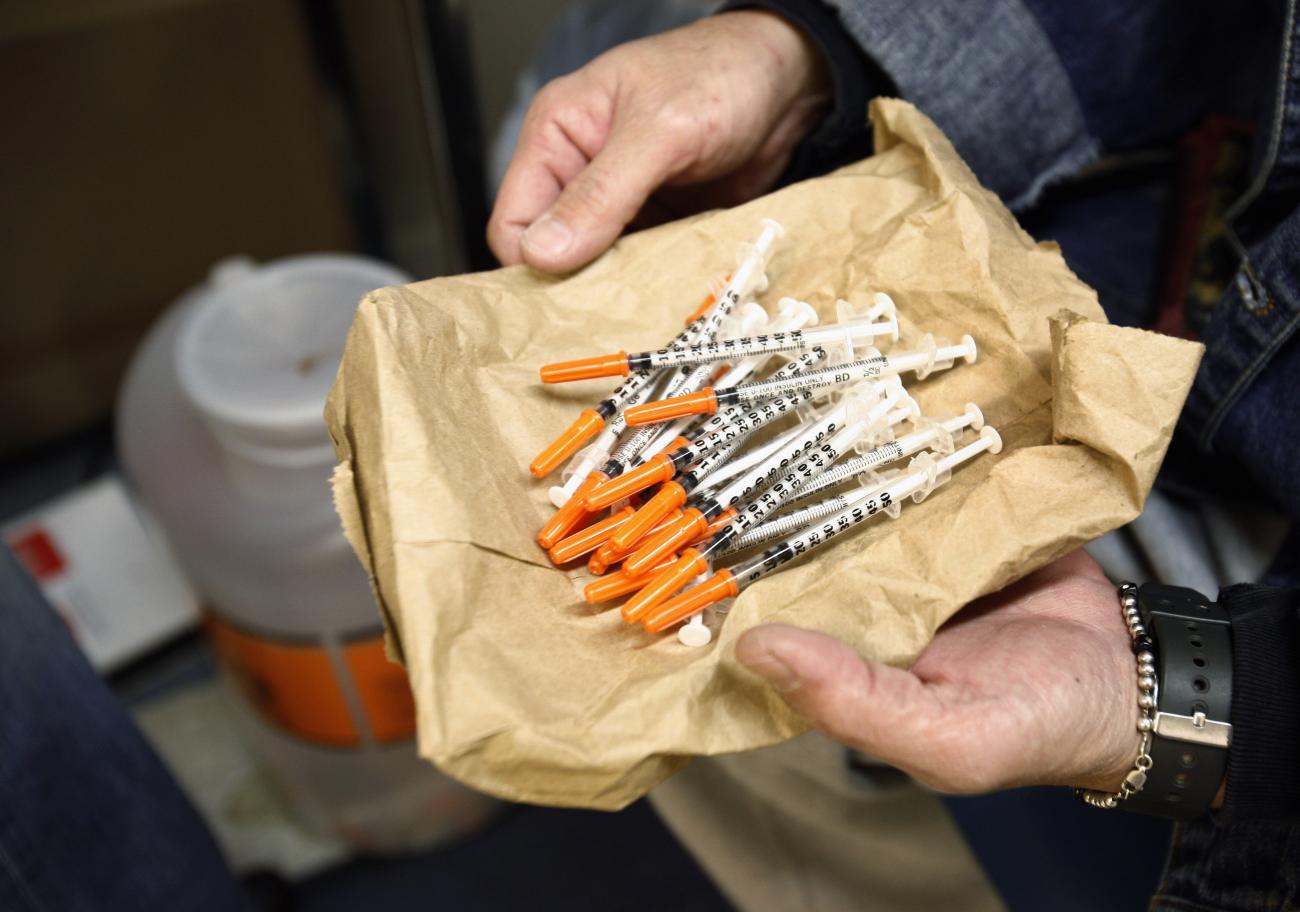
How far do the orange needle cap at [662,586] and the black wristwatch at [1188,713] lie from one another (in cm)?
39

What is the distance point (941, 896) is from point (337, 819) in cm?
100

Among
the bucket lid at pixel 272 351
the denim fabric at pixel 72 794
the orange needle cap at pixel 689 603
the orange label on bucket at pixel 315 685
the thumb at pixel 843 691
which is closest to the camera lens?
the thumb at pixel 843 691

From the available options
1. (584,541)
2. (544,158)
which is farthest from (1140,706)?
(544,158)

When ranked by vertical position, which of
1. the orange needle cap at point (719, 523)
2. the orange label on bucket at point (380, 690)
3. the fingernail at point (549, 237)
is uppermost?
the fingernail at point (549, 237)

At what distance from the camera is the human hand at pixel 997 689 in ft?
2.37

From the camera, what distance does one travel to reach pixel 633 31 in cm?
155

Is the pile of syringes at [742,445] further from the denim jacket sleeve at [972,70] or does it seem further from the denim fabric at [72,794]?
the denim fabric at [72,794]

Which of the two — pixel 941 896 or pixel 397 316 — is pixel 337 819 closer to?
pixel 941 896

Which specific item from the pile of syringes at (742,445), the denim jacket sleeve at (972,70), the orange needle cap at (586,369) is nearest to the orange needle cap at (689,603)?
the pile of syringes at (742,445)

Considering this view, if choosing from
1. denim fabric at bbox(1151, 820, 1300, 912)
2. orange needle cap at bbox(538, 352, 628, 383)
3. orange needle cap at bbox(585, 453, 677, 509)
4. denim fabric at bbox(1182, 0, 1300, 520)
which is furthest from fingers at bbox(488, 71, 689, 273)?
denim fabric at bbox(1151, 820, 1300, 912)

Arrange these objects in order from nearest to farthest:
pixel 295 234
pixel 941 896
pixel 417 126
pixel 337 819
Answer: pixel 941 896 < pixel 337 819 < pixel 417 126 < pixel 295 234

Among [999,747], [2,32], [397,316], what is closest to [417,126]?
[2,32]

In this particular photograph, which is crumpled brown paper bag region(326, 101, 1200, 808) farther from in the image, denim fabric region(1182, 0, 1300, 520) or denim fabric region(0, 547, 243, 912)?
denim fabric region(0, 547, 243, 912)

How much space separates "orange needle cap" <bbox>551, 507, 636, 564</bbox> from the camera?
87cm
